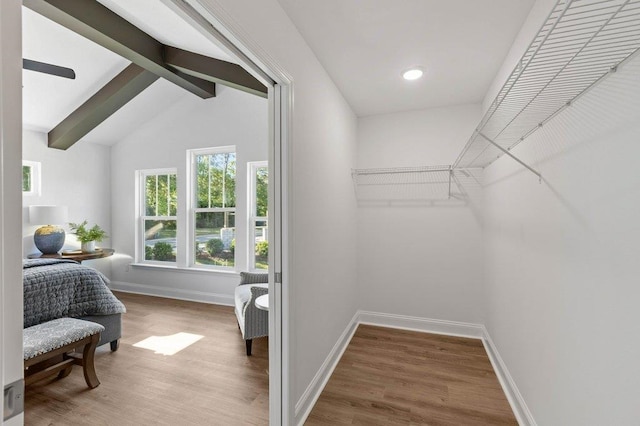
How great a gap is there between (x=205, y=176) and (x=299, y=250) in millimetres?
3174

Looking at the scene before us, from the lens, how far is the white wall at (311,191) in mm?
1518

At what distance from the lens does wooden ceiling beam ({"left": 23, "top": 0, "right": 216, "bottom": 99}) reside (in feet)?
7.17

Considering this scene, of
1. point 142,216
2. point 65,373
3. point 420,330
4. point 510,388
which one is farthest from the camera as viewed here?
point 142,216

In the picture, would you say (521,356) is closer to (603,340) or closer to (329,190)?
(603,340)

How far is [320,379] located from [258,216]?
242cm

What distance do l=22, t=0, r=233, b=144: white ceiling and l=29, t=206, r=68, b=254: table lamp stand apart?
122 cm

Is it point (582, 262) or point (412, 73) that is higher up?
point (412, 73)

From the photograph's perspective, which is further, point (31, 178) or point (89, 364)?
point (31, 178)

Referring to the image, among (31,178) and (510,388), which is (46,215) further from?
(510,388)

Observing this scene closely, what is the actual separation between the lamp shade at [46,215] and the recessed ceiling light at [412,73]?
4597mm

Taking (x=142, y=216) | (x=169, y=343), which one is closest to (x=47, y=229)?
(x=142, y=216)

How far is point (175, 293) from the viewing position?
441 centimetres

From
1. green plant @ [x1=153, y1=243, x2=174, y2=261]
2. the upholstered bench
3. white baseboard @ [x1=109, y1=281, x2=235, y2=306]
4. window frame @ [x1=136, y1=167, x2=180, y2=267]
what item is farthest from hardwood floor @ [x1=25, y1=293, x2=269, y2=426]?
window frame @ [x1=136, y1=167, x2=180, y2=267]

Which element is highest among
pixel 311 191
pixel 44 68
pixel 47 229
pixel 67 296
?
pixel 44 68
